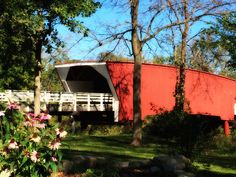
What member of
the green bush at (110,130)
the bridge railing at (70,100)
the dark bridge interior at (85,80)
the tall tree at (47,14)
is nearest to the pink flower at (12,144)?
the tall tree at (47,14)

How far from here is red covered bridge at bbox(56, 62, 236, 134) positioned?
31.5 metres

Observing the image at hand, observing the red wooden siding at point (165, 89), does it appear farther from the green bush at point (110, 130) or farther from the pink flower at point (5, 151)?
the pink flower at point (5, 151)

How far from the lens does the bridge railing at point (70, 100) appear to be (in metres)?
29.7

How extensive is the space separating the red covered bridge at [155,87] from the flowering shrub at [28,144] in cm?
2350

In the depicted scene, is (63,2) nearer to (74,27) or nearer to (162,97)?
(74,27)

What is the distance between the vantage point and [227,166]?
13.5m

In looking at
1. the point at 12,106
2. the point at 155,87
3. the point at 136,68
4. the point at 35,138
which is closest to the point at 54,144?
the point at 35,138

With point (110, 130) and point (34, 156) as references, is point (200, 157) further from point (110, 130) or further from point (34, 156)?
point (110, 130)

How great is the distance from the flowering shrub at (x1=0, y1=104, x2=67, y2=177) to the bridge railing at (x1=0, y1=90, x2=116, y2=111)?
2219 cm

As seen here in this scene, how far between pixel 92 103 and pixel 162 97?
523 cm

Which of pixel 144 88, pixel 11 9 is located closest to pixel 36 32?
pixel 11 9

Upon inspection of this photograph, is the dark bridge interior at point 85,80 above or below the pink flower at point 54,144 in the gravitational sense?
above

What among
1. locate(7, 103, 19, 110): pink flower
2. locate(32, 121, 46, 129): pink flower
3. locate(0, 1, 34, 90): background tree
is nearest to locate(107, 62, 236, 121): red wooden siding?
locate(0, 1, 34, 90): background tree

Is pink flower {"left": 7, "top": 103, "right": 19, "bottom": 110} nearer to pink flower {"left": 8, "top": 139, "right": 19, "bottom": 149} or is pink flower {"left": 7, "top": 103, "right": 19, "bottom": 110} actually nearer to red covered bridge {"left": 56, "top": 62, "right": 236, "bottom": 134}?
pink flower {"left": 8, "top": 139, "right": 19, "bottom": 149}
